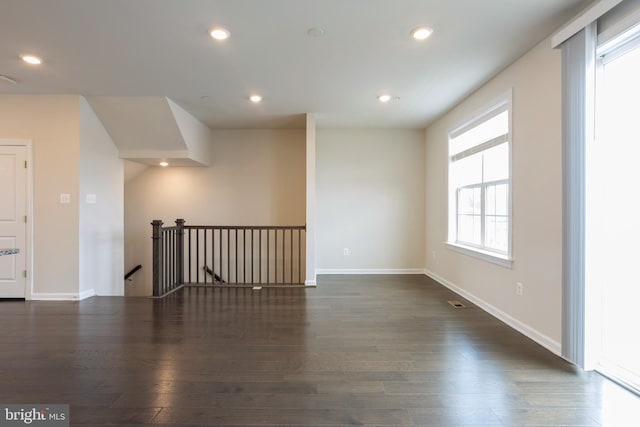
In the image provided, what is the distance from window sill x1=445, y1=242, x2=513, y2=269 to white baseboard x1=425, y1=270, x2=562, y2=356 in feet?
1.71

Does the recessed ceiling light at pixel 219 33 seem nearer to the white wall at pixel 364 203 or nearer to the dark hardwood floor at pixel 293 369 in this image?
the dark hardwood floor at pixel 293 369

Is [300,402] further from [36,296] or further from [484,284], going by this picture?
[36,296]

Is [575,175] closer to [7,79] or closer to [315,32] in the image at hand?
[315,32]

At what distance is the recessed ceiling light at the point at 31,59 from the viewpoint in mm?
2993

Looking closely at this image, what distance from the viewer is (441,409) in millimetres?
1825

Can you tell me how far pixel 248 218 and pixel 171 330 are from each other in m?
3.14

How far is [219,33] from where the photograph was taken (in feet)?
8.47

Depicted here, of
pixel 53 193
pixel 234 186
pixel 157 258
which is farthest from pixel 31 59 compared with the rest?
pixel 234 186

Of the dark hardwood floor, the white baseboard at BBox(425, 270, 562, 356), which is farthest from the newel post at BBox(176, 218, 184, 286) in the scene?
the white baseboard at BBox(425, 270, 562, 356)

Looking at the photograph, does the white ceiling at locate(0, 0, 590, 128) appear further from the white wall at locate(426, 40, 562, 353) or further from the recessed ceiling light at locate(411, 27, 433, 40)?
the white wall at locate(426, 40, 562, 353)

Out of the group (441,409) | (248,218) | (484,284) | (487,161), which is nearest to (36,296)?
(248,218)

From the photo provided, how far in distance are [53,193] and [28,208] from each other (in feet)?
1.22

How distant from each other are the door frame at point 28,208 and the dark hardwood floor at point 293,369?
17.4 inches

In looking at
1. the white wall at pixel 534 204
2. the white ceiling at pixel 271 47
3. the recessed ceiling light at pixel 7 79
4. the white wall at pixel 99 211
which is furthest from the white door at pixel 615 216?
the recessed ceiling light at pixel 7 79
